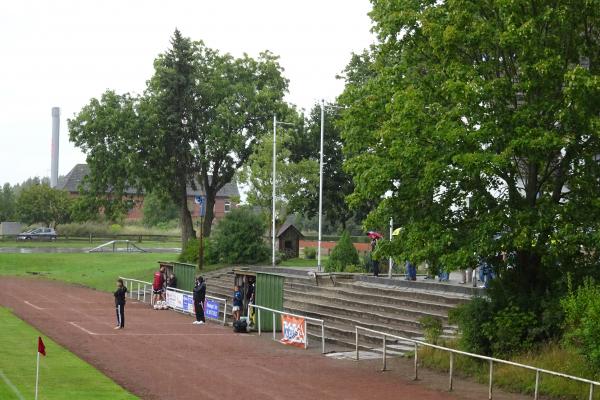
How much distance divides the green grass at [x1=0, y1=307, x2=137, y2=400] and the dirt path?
0.45 m

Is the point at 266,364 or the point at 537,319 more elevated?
the point at 537,319

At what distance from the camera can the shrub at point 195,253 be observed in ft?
166

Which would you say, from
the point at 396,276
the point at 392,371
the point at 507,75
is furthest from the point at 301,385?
the point at 396,276

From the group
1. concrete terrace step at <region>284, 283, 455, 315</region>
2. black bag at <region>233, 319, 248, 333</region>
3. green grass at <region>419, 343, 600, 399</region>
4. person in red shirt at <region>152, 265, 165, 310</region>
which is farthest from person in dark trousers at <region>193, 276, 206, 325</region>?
green grass at <region>419, 343, 600, 399</region>

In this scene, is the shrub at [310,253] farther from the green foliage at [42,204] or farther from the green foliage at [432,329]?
the green foliage at [42,204]

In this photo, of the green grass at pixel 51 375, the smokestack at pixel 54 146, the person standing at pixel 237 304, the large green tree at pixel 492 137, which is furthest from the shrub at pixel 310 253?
the smokestack at pixel 54 146

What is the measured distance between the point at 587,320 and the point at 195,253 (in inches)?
1431

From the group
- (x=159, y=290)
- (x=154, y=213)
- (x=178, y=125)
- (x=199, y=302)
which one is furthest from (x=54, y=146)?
(x=199, y=302)

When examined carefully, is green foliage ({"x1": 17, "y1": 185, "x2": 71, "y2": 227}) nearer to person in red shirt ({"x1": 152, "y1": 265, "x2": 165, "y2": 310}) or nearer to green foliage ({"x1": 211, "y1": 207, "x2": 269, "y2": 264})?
green foliage ({"x1": 211, "y1": 207, "x2": 269, "y2": 264})

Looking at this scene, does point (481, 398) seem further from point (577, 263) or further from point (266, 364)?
point (266, 364)

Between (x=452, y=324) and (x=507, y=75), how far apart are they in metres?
6.96

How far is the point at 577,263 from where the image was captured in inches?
827

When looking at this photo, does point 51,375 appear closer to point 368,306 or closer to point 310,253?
point 368,306

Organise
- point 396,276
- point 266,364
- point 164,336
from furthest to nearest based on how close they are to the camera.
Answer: point 396,276, point 164,336, point 266,364
